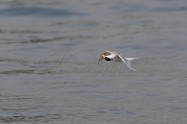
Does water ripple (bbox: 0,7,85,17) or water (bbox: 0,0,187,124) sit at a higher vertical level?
water ripple (bbox: 0,7,85,17)

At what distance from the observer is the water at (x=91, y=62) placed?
32.9ft

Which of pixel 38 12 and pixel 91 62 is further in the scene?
pixel 38 12

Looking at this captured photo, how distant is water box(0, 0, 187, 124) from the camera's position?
394 inches

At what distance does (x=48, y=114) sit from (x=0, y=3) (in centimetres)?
701

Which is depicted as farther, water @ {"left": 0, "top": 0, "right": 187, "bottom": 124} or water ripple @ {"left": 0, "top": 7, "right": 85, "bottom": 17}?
water ripple @ {"left": 0, "top": 7, "right": 85, "bottom": 17}

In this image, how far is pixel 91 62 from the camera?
40.8 ft

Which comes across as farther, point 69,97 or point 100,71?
point 100,71

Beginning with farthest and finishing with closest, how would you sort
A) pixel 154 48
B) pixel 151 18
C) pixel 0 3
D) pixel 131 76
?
pixel 0 3 → pixel 151 18 → pixel 154 48 → pixel 131 76

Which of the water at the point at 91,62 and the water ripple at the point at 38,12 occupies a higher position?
the water ripple at the point at 38,12

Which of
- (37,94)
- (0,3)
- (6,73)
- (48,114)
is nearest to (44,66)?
(6,73)

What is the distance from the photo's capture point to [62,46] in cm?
1349

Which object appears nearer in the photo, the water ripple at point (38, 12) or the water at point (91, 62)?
the water at point (91, 62)

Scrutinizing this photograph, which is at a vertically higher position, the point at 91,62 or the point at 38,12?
the point at 38,12

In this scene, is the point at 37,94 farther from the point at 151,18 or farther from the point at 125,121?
the point at 151,18
